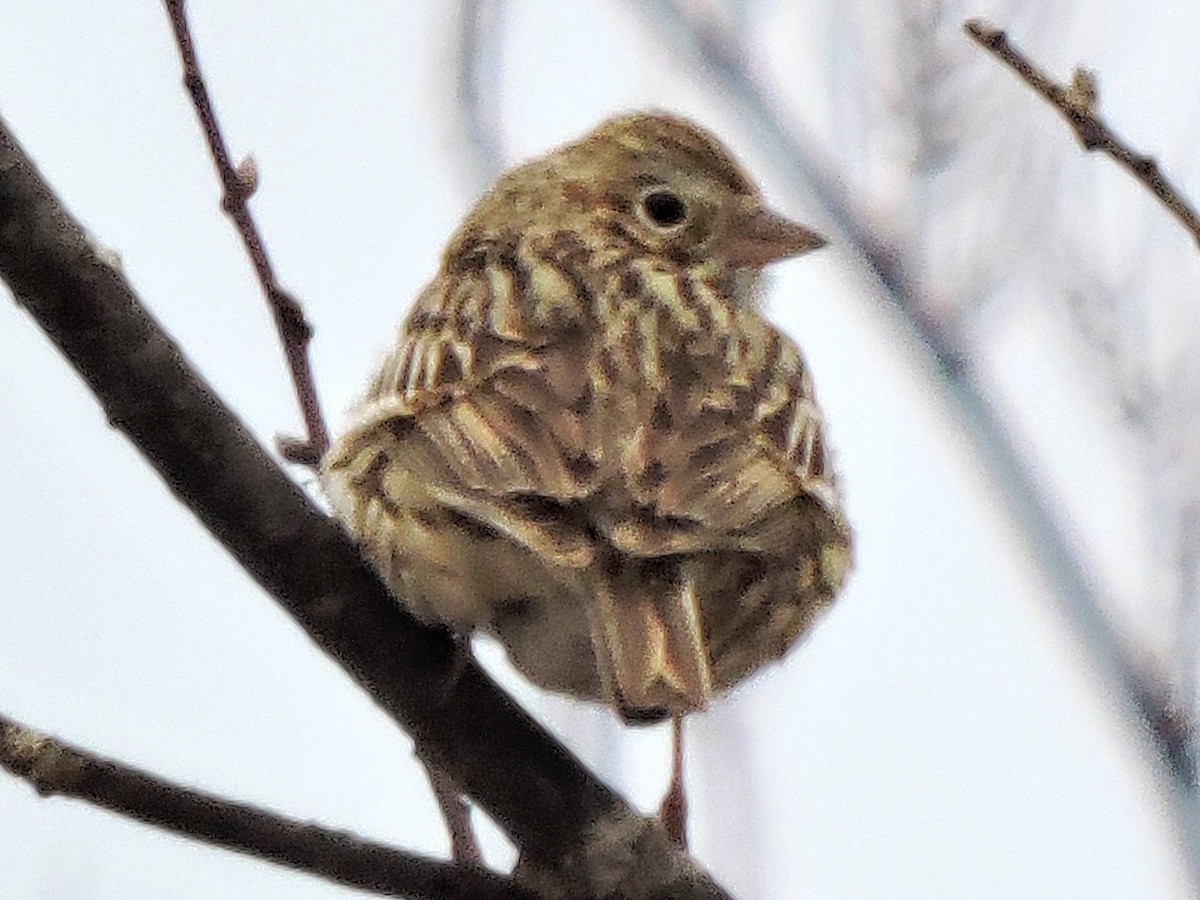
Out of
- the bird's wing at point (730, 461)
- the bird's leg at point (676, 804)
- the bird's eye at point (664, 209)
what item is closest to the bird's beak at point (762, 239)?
the bird's eye at point (664, 209)

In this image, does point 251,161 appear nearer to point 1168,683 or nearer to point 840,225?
point 840,225

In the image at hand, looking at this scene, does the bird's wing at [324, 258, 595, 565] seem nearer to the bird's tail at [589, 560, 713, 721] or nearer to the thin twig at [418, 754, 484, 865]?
the bird's tail at [589, 560, 713, 721]

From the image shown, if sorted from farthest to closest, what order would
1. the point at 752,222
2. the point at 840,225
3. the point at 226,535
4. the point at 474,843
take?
the point at 752,222
the point at 840,225
the point at 474,843
the point at 226,535

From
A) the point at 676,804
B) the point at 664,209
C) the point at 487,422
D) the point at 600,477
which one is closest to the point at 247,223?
the point at 487,422

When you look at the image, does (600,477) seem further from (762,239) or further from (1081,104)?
(762,239)

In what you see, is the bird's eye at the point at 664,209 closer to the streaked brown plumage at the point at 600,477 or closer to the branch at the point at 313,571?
the streaked brown plumage at the point at 600,477

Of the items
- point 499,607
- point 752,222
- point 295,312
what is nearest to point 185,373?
point 295,312
